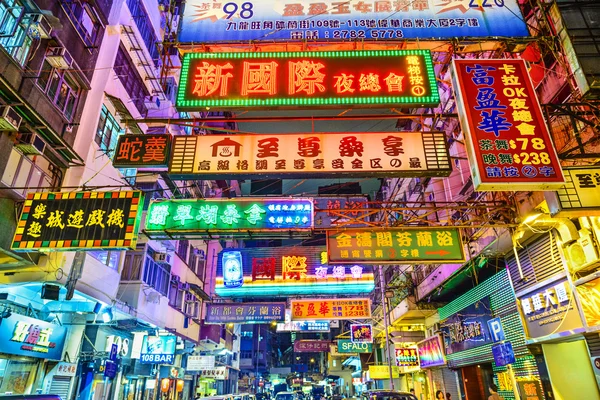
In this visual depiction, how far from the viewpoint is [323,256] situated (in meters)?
17.7

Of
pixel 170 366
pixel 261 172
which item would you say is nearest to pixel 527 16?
pixel 261 172

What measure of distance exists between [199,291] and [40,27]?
23364 mm

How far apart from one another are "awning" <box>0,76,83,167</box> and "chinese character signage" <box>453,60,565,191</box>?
1181 centimetres

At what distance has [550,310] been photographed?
9.88 metres

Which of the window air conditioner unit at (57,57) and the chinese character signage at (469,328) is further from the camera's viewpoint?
the chinese character signage at (469,328)

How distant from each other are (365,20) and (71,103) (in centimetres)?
1140

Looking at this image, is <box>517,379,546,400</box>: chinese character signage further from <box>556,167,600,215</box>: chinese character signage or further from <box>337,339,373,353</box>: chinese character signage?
<box>337,339,373,353</box>: chinese character signage

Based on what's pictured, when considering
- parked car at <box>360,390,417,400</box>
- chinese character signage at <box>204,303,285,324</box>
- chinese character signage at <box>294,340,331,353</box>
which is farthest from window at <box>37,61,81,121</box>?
chinese character signage at <box>294,340,331,353</box>

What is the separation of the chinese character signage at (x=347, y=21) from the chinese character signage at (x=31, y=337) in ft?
36.2

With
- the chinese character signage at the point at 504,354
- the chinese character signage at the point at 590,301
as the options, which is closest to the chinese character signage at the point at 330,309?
the chinese character signage at the point at 504,354

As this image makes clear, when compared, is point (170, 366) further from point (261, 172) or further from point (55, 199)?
point (261, 172)

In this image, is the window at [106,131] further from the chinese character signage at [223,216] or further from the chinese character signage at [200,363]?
the chinese character signage at [200,363]

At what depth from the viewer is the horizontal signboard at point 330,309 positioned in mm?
18062

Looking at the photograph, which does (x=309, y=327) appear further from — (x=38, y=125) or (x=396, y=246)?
(x=38, y=125)
